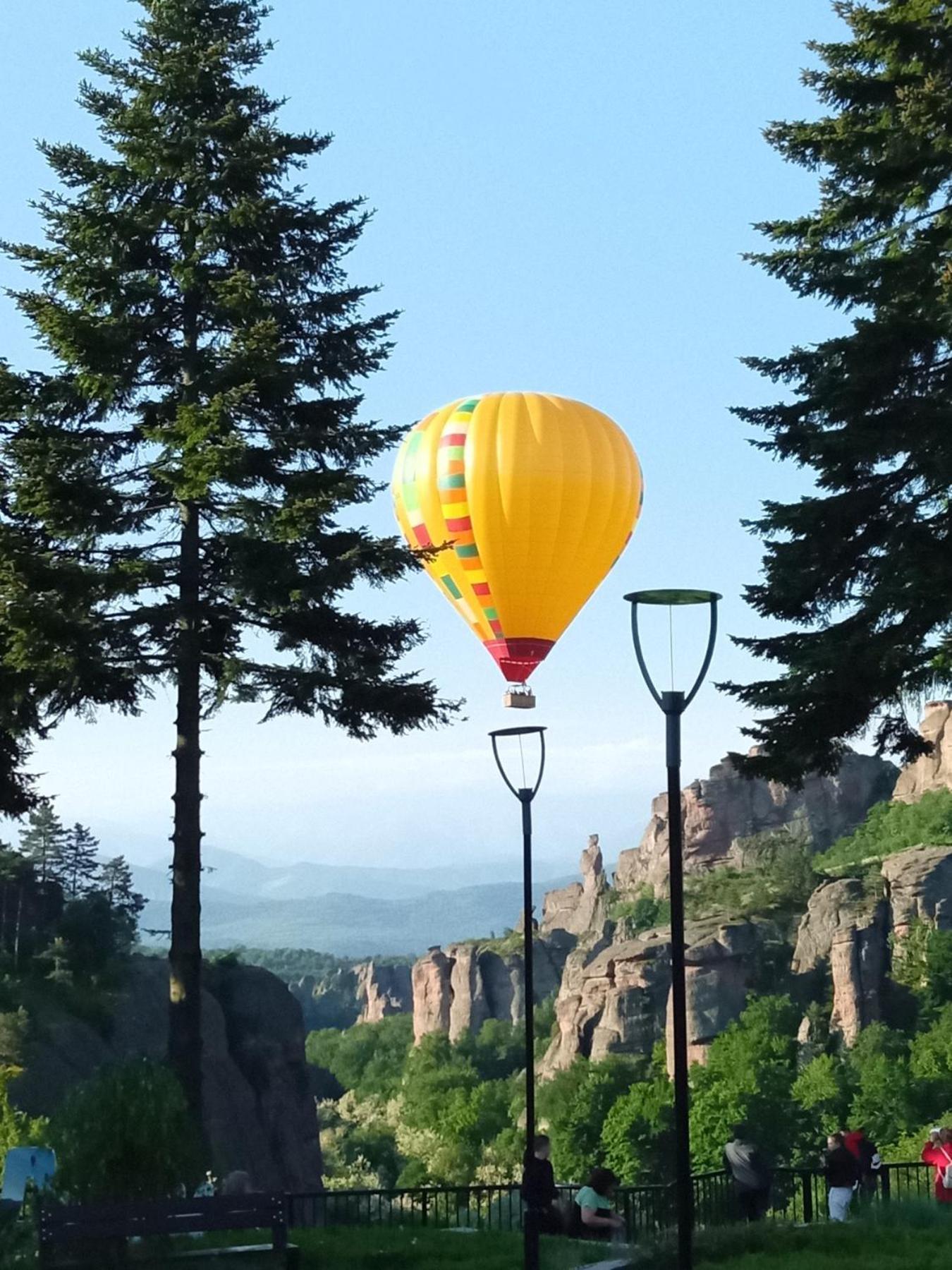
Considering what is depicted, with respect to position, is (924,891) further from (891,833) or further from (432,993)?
(432,993)

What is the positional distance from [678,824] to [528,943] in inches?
189

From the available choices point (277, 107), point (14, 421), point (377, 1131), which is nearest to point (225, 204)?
point (277, 107)

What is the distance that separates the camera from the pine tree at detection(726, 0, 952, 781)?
20.2 meters

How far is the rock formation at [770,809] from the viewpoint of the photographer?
15350 centimetres

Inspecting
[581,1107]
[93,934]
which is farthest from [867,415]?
[581,1107]

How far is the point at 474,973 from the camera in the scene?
511ft

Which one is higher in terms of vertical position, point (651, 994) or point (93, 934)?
point (93, 934)

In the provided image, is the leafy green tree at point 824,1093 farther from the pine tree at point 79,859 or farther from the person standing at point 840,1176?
the person standing at point 840,1176

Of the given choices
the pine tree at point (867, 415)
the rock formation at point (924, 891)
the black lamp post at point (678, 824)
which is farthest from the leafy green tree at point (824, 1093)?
the black lamp post at point (678, 824)

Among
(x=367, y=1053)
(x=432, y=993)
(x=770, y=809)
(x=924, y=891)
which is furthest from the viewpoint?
(x=367, y=1053)

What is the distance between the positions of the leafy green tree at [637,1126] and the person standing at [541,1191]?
6970 centimetres

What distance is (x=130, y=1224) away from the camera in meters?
12.4

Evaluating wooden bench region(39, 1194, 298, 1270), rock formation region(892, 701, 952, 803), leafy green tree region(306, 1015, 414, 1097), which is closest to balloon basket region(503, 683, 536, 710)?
wooden bench region(39, 1194, 298, 1270)

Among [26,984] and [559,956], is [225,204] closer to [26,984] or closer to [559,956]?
[26,984]
